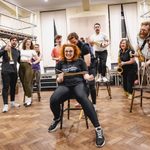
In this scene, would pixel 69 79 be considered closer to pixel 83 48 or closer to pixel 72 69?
pixel 72 69

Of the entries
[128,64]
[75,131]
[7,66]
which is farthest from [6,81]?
[128,64]

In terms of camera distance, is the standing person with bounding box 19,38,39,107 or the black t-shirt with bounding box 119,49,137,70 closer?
the standing person with bounding box 19,38,39,107

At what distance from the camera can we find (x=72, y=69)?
104 inches

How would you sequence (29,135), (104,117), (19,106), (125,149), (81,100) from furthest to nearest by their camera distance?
(19,106) → (104,117) → (29,135) → (81,100) → (125,149)

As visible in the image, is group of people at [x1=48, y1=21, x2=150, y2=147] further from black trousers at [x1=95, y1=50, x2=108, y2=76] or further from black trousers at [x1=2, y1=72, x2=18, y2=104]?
black trousers at [x1=2, y1=72, x2=18, y2=104]

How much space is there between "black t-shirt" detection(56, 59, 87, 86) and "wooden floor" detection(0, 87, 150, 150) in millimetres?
575

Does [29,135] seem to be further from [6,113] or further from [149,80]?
[149,80]

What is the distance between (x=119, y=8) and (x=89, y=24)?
126 cm

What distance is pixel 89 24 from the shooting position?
8289mm

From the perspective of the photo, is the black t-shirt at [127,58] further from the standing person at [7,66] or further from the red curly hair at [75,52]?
the standing person at [7,66]

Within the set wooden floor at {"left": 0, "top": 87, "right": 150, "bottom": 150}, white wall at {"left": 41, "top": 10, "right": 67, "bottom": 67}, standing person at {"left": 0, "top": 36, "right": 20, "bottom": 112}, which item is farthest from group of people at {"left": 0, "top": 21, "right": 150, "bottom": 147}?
white wall at {"left": 41, "top": 10, "right": 67, "bottom": 67}

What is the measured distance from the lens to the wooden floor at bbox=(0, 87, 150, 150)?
220cm

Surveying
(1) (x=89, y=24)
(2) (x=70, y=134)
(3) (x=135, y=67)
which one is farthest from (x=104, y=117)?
(1) (x=89, y=24)

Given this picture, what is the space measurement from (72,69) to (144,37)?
1.33 meters
